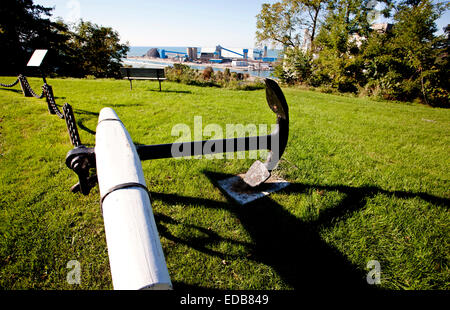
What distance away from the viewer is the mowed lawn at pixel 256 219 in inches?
66.5

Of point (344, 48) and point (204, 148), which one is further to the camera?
point (344, 48)

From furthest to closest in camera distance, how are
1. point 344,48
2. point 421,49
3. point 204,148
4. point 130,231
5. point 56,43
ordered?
point 56,43 < point 344,48 < point 421,49 < point 204,148 < point 130,231

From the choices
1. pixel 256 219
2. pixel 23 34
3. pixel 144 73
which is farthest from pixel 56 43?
pixel 256 219

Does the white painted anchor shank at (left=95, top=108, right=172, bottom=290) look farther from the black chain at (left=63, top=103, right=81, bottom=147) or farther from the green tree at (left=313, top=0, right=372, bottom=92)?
the green tree at (left=313, top=0, right=372, bottom=92)

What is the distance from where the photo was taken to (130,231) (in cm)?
69

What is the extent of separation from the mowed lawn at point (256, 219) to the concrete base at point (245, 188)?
11cm

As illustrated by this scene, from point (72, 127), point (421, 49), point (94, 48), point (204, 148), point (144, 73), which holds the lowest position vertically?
point (204, 148)

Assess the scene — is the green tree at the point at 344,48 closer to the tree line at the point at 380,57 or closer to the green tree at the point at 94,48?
the tree line at the point at 380,57

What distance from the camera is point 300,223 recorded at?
2.21 meters

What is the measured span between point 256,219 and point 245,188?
0.58 metres

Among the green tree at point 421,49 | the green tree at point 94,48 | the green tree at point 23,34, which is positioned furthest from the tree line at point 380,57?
the green tree at point 23,34

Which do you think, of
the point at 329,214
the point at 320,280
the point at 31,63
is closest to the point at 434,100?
the point at 329,214

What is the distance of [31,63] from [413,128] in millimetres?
10165

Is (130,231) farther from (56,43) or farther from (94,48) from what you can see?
(56,43)
